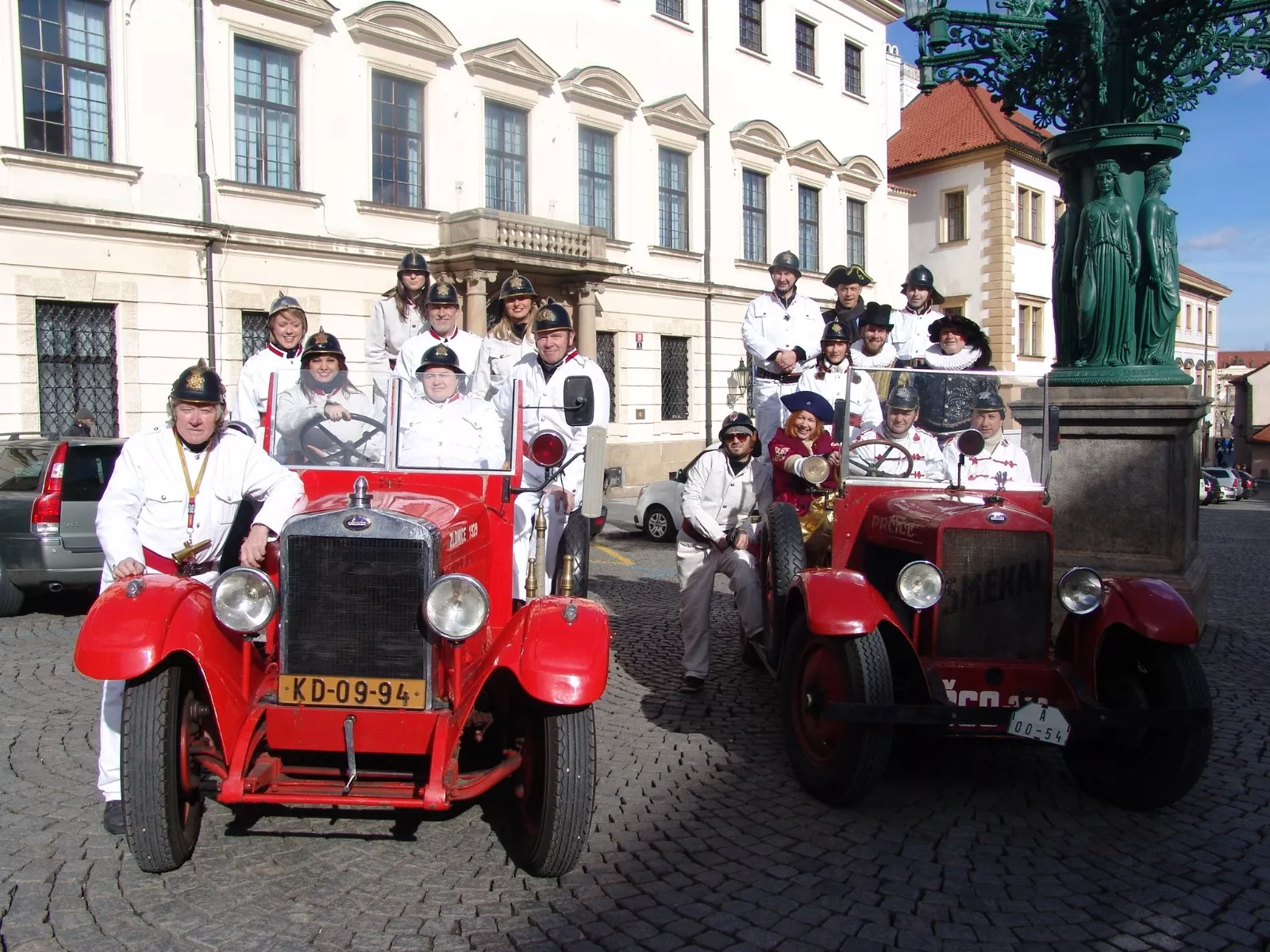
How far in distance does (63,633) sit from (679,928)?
6968mm

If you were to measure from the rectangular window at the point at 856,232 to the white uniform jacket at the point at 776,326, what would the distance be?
937 inches

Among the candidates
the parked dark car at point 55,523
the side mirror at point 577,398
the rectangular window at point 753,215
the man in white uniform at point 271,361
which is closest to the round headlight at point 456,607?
the side mirror at point 577,398

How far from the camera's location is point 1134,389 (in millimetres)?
8234

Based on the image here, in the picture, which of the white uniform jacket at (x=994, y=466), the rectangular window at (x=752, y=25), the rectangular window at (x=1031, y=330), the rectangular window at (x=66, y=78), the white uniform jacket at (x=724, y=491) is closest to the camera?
the white uniform jacket at (x=994, y=466)

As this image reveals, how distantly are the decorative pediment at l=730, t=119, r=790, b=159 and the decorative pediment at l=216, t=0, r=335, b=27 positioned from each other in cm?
1142

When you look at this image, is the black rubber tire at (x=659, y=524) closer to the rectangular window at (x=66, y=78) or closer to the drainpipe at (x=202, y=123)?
the drainpipe at (x=202, y=123)

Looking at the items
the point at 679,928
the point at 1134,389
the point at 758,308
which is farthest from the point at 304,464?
the point at 1134,389

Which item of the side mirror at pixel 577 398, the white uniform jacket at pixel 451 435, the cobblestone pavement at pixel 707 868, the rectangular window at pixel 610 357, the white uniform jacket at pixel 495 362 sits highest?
the rectangular window at pixel 610 357

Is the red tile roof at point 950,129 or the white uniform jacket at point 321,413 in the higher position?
the red tile roof at point 950,129

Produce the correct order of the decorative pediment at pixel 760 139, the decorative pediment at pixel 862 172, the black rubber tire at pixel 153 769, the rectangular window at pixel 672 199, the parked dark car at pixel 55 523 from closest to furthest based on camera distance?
the black rubber tire at pixel 153 769 < the parked dark car at pixel 55 523 < the rectangular window at pixel 672 199 < the decorative pediment at pixel 760 139 < the decorative pediment at pixel 862 172

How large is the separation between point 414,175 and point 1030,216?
1008 inches

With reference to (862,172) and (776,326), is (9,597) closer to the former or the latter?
(776,326)

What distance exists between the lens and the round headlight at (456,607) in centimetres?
389

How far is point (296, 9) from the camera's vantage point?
730 inches
